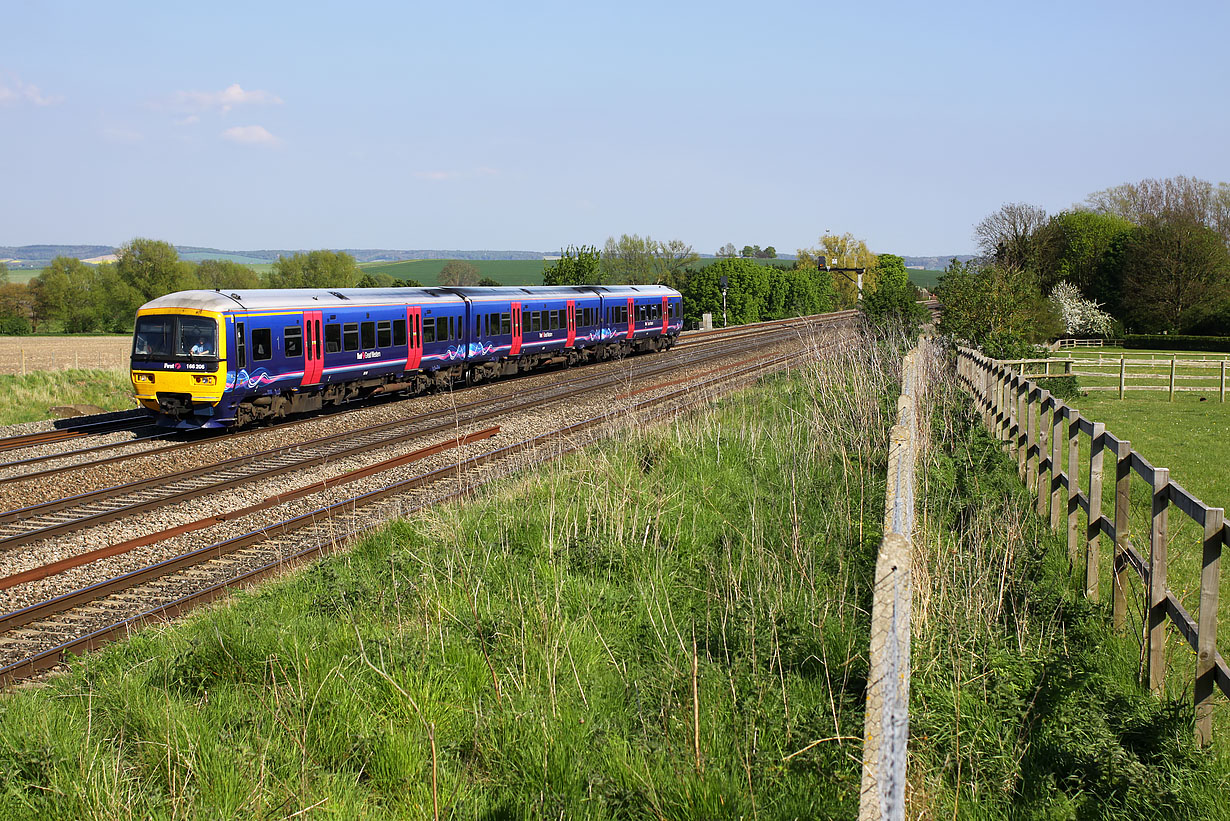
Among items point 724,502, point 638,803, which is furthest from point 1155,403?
point 638,803

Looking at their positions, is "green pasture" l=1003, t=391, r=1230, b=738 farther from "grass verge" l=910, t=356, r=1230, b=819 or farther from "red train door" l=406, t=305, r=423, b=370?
"red train door" l=406, t=305, r=423, b=370

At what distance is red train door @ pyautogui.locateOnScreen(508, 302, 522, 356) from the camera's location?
28.7m

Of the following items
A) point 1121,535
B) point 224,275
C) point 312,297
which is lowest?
point 1121,535

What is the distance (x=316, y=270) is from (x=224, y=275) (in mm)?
9629

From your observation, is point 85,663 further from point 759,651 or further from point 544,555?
point 759,651

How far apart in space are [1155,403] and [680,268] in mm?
78056

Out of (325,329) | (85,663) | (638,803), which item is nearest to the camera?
(638,803)

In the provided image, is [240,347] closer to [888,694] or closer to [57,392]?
[57,392]

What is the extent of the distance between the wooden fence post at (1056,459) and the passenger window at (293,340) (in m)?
15.0

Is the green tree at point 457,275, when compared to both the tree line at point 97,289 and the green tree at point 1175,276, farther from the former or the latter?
the green tree at point 1175,276

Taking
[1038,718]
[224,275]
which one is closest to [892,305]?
[1038,718]

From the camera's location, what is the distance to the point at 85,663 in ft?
22.5

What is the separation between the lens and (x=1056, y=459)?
8.35 m

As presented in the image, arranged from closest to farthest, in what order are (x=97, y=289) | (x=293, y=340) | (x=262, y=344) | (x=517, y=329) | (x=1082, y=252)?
(x=262, y=344)
(x=293, y=340)
(x=517, y=329)
(x=1082, y=252)
(x=97, y=289)
